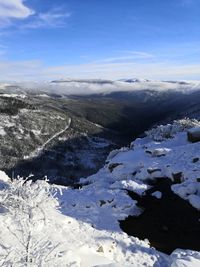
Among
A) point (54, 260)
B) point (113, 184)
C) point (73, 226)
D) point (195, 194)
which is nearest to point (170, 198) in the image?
point (195, 194)

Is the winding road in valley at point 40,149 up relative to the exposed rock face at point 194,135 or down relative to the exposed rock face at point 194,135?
down

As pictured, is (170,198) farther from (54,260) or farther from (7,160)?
(7,160)

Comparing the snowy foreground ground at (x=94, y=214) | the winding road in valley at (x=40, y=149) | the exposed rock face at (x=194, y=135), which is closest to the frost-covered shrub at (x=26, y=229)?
the snowy foreground ground at (x=94, y=214)

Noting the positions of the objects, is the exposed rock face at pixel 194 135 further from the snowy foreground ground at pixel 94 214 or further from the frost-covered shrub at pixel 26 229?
the frost-covered shrub at pixel 26 229

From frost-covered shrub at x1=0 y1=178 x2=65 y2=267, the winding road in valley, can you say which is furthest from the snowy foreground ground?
the winding road in valley

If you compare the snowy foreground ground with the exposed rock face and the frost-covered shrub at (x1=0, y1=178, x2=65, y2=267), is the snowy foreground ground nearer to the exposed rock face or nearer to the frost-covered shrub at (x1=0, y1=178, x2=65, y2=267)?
the frost-covered shrub at (x1=0, y1=178, x2=65, y2=267)

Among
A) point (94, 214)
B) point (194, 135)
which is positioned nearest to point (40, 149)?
point (194, 135)

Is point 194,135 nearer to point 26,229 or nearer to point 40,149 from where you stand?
point 26,229
